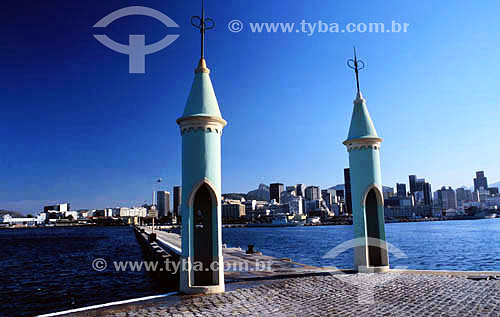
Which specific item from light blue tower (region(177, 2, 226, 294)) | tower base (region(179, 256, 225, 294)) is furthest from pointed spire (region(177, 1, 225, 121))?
tower base (region(179, 256, 225, 294))

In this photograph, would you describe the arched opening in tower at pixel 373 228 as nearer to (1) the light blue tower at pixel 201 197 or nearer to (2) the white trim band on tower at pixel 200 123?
(1) the light blue tower at pixel 201 197

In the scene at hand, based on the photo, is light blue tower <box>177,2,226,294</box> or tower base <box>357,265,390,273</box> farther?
tower base <box>357,265,390,273</box>

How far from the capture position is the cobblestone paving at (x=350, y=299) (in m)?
8.79

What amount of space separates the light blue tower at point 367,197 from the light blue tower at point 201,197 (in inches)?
262

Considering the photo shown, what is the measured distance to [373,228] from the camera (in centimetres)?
1525

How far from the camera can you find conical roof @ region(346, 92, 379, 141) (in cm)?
1552

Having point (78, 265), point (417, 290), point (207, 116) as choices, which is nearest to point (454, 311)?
point (417, 290)

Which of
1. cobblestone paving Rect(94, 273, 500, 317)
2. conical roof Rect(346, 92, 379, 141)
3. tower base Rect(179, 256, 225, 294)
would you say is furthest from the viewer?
A: conical roof Rect(346, 92, 379, 141)

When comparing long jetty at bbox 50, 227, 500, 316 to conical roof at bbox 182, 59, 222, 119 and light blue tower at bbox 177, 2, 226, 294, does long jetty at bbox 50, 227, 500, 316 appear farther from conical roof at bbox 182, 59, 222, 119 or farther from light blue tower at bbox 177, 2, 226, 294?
conical roof at bbox 182, 59, 222, 119

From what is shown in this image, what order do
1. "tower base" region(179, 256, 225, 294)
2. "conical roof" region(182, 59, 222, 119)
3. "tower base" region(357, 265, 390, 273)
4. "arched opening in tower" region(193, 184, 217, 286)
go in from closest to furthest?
"tower base" region(179, 256, 225, 294), "arched opening in tower" region(193, 184, 217, 286), "conical roof" region(182, 59, 222, 119), "tower base" region(357, 265, 390, 273)

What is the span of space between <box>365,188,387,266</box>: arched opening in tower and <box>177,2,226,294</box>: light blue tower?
709cm

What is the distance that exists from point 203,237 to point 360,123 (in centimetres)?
891

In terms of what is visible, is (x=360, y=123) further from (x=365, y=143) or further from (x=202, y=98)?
(x=202, y=98)

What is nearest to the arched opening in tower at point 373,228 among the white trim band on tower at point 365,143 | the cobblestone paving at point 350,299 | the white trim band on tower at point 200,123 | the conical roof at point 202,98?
the cobblestone paving at point 350,299
